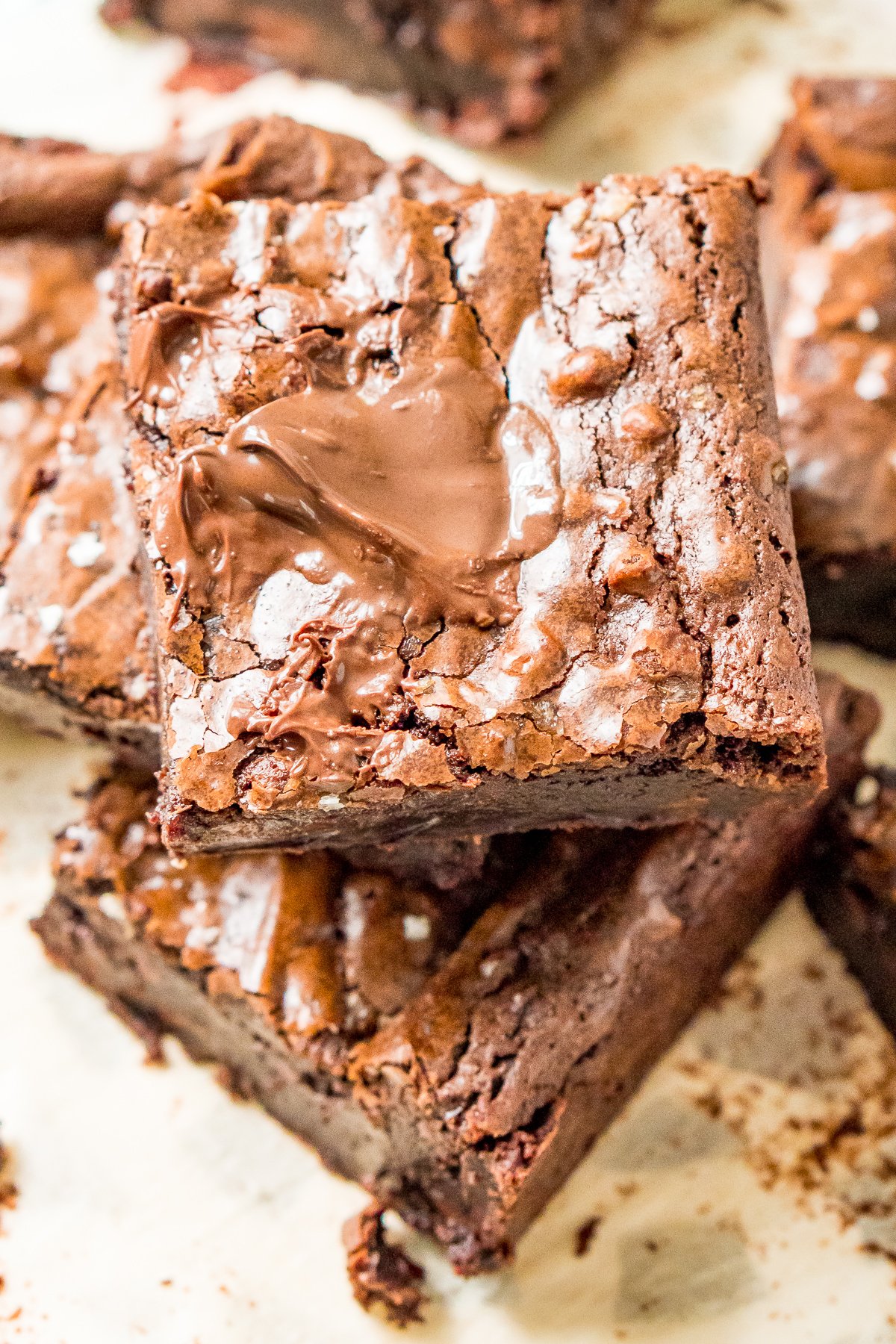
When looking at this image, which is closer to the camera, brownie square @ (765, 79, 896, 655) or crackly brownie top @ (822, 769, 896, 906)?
crackly brownie top @ (822, 769, 896, 906)

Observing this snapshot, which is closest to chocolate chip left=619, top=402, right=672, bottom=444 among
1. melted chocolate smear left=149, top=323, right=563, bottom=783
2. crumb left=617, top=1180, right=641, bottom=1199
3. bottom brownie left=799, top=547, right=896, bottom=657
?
melted chocolate smear left=149, top=323, right=563, bottom=783

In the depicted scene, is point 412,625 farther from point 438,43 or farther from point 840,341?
point 438,43

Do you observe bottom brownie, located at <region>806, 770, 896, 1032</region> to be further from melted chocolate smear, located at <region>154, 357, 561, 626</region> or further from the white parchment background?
melted chocolate smear, located at <region>154, 357, 561, 626</region>

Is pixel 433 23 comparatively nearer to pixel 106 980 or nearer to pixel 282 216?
pixel 282 216

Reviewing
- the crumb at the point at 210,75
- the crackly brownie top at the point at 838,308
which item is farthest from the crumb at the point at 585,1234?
the crumb at the point at 210,75

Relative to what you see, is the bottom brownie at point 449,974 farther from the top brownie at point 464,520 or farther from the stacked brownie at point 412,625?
the top brownie at point 464,520

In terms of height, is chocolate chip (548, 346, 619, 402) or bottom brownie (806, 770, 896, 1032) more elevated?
chocolate chip (548, 346, 619, 402)

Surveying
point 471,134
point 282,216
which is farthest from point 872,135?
point 282,216
